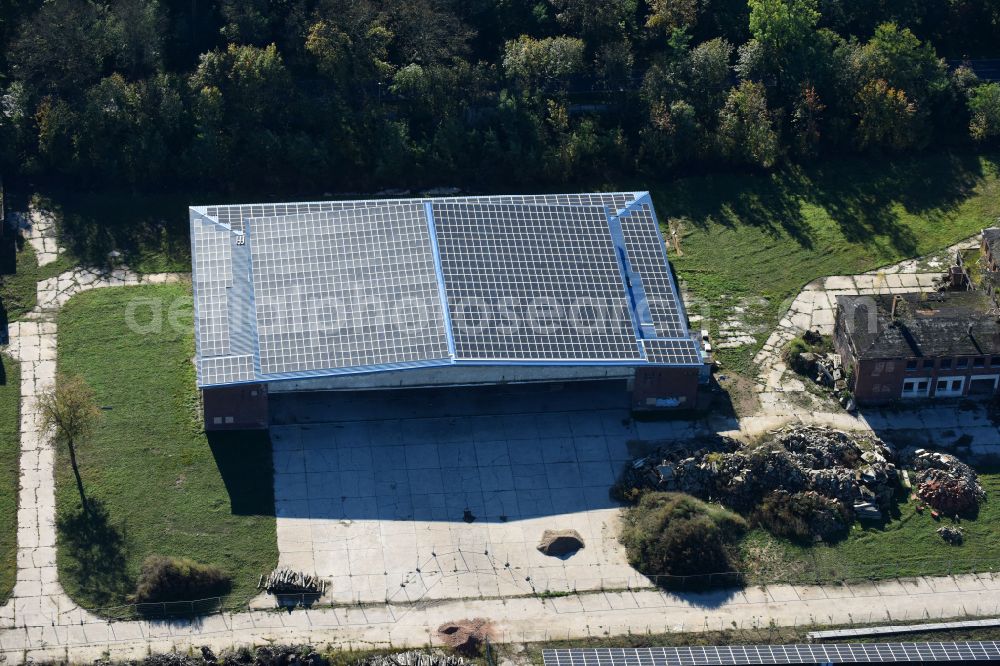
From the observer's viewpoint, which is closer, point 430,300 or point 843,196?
point 430,300

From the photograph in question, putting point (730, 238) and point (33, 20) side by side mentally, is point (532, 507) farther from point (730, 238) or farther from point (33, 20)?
point (33, 20)

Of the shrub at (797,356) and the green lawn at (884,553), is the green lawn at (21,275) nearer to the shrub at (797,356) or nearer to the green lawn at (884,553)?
the shrub at (797,356)

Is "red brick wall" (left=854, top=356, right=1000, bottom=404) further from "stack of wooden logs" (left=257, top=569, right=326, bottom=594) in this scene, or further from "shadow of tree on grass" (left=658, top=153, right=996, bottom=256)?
"stack of wooden logs" (left=257, top=569, right=326, bottom=594)

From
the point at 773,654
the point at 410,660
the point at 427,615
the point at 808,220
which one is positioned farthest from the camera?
the point at 808,220

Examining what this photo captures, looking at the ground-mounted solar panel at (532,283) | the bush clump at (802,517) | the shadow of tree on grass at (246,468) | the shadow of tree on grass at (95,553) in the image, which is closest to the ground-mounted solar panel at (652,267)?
the ground-mounted solar panel at (532,283)

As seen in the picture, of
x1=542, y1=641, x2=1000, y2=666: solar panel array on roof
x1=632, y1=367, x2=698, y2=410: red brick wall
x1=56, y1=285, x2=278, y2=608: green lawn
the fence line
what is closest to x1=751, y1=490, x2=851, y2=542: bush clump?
the fence line

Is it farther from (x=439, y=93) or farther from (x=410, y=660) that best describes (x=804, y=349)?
(x=410, y=660)

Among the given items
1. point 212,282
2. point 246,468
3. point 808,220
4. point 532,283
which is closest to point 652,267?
point 532,283
